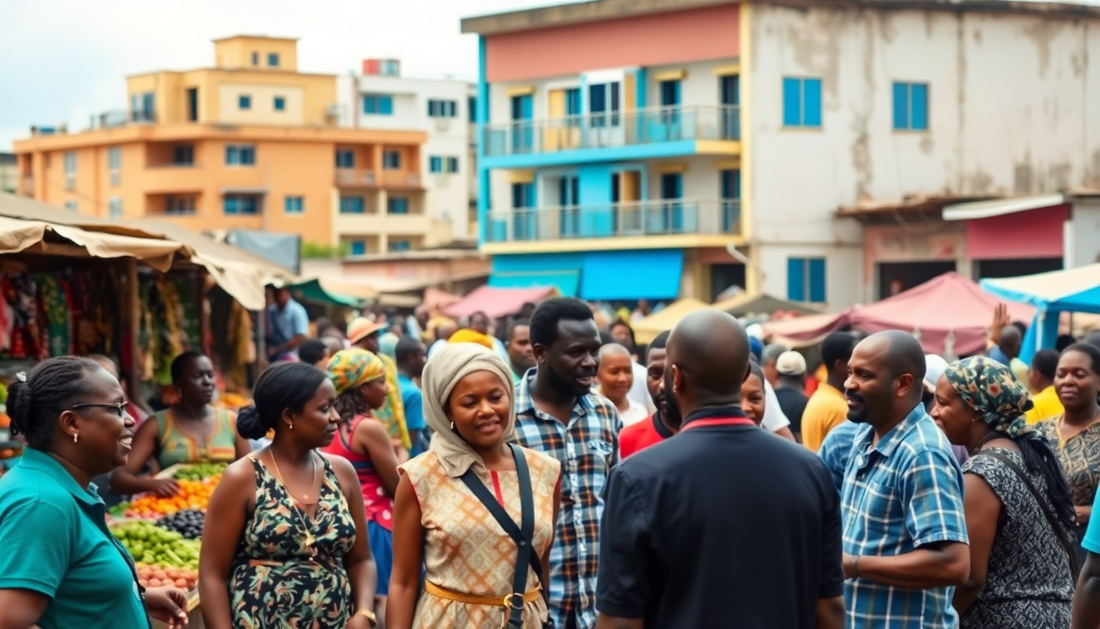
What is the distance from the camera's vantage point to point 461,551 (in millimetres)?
5109

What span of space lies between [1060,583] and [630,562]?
2.35 m

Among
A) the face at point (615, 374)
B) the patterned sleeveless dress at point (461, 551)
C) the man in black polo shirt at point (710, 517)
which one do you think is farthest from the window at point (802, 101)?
the man in black polo shirt at point (710, 517)

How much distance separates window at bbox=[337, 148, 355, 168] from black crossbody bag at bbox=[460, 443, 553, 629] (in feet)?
223

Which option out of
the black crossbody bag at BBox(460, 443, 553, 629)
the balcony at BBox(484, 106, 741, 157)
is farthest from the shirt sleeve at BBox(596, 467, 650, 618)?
the balcony at BBox(484, 106, 741, 157)

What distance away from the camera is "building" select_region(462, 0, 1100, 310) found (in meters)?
40.2

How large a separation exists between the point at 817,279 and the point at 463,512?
36.1m

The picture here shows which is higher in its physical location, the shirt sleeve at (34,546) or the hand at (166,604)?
the shirt sleeve at (34,546)

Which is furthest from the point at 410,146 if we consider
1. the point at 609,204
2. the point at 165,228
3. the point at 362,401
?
the point at 362,401

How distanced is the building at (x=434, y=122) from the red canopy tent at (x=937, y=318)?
52098 millimetres

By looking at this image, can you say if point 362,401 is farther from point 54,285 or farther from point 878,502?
point 54,285

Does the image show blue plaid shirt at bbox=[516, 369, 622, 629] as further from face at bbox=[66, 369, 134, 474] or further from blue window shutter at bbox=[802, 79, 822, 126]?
blue window shutter at bbox=[802, 79, 822, 126]

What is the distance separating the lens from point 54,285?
12516mm

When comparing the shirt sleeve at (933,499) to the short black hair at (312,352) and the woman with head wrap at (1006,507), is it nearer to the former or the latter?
the woman with head wrap at (1006,507)

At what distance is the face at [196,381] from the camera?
903cm
